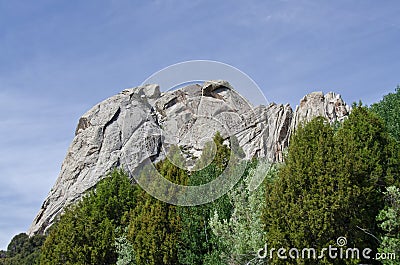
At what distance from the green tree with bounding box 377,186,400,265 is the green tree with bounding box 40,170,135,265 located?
11.5 m

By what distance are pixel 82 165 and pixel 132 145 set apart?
37.2ft

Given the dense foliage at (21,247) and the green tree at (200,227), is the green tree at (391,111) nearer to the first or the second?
the green tree at (200,227)

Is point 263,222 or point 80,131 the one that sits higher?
point 80,131

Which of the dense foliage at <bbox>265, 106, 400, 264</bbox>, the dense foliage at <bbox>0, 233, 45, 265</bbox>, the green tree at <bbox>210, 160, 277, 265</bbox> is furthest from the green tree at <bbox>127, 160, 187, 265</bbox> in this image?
the dense foliage at <bbox>0, 233, 45, 265</bbox>

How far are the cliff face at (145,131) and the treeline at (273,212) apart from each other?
2974mm

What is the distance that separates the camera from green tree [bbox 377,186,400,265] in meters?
13.3

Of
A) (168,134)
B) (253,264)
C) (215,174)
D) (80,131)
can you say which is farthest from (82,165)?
(253,264)

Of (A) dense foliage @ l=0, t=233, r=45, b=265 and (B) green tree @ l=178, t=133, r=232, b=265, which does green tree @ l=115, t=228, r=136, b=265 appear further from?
(A) dense foliage @ l=0, t=233, r=45, b=265

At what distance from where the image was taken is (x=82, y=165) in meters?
60.4

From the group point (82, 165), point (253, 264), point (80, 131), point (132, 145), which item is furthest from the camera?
point (80, 131)

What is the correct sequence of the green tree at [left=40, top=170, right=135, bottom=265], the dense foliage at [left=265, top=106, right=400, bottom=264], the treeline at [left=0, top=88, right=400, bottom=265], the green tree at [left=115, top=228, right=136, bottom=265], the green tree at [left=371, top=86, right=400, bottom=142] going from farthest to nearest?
1. the green tree at [left=371, top=86, right=400, bottom=142]
2. the green tree at [left=40, top=170, right=135, bottom=265]
3. the green tree at [left=115, top=228, right=136, bottom=265]
4. the treeline at [left=0, top=88, right=400, bottom=265]
5. the dense foliage at [left=265, top=106, right=400, bottom=264]

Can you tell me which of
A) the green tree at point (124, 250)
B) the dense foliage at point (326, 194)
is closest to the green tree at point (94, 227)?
the green tree at point (124, 250)

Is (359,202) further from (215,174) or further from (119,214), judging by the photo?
→ (119,214)

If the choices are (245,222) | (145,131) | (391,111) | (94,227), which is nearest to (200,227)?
(245,222)
